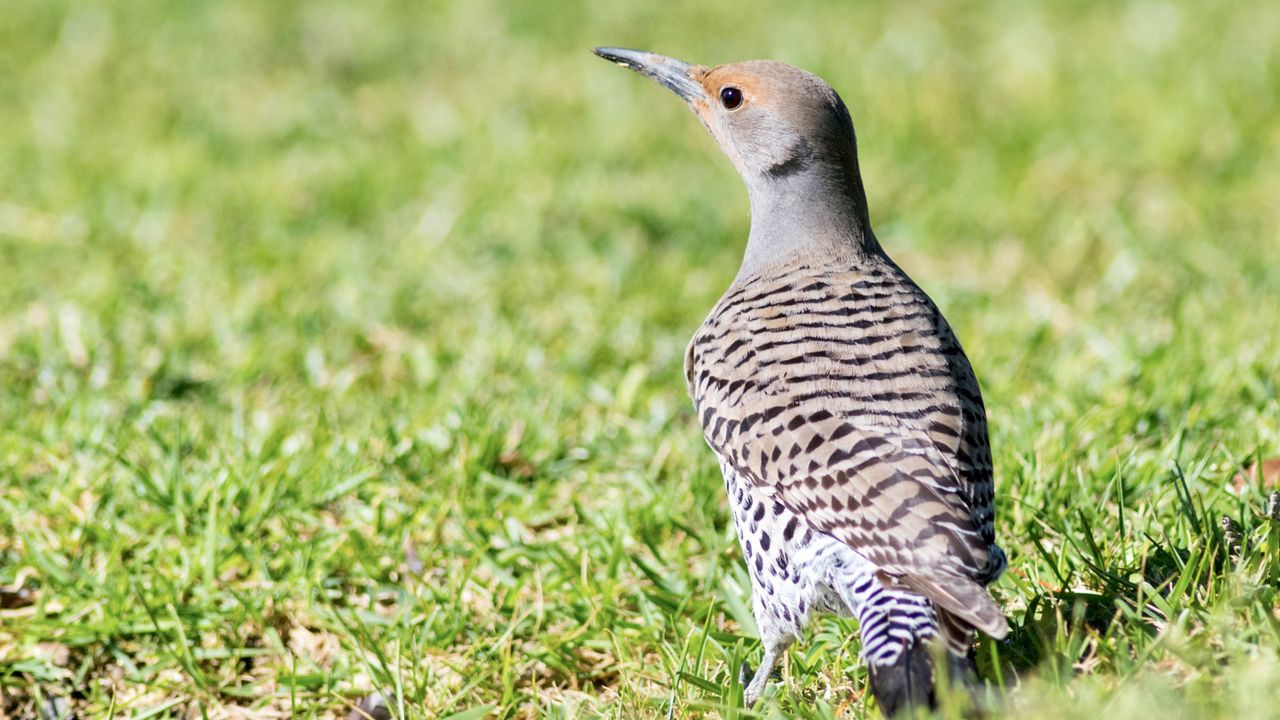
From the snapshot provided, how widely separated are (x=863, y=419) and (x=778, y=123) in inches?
51.5

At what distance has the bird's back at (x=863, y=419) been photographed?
3.29m

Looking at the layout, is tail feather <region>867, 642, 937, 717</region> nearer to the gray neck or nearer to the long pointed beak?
the gray neck

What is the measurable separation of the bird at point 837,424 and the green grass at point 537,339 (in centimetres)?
25

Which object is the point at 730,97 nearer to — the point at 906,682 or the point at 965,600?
the point at 965,600

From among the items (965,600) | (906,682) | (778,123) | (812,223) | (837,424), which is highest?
(778,123)

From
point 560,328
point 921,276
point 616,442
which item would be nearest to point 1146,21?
point 921,276

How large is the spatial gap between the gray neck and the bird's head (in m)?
0.03

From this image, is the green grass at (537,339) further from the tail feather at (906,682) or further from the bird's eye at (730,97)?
the bird's eye at (730,97)

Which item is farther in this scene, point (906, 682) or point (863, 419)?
point (863, 419)

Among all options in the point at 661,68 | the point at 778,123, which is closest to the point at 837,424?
the point at 778,123

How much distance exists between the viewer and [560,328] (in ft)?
21.6

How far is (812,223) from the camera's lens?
445cm

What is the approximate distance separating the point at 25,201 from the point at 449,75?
329 centimetres

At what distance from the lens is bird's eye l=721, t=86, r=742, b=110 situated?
467cm
